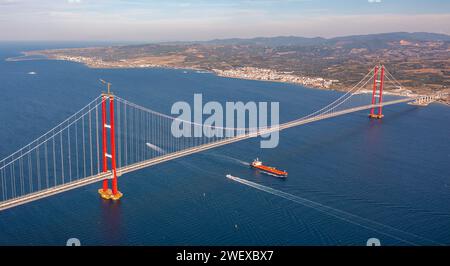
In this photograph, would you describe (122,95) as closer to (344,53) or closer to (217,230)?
(217,230)

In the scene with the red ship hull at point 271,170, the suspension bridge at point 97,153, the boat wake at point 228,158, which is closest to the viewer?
the suspension bridge at point 97,153

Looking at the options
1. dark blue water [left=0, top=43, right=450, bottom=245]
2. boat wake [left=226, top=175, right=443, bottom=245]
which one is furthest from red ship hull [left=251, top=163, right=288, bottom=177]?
boat wake [left=226, top=175, right=443, bottom=245]

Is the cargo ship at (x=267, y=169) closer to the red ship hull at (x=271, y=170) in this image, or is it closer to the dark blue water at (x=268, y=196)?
the red ship hull at (x=271, y=170)

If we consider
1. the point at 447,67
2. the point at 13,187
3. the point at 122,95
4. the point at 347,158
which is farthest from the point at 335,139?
the point at 447,67

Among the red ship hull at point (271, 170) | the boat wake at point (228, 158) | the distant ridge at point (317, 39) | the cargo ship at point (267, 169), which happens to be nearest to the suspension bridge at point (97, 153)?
the boat wake at point (228, 158)

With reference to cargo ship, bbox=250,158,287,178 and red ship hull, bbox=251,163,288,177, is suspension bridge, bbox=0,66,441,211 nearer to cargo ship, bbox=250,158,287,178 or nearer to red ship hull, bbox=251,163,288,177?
cargo ship, bbox=250,158,287,178

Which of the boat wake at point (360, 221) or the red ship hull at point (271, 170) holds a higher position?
the red ship hull at point (271, 170)
